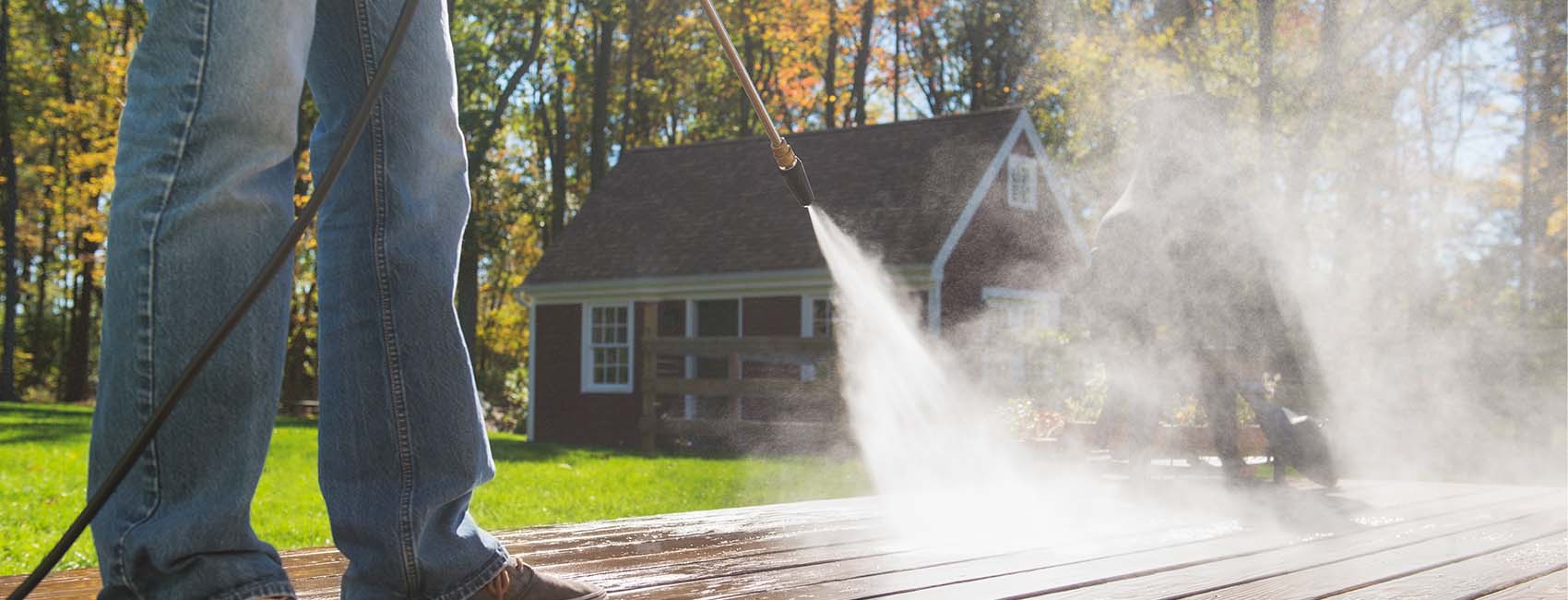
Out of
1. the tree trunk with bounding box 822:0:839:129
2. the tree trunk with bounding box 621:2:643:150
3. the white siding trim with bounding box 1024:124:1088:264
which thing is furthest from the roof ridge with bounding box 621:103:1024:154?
the tree trunk with bounding box 621:2:643:150

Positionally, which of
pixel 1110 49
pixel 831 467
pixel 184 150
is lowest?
pixel 831 467

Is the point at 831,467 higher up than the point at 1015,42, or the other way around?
the point at 1015,42

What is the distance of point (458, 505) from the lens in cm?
164

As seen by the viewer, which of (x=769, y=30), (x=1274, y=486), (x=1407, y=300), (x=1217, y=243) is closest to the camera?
(x=1274, y=486)

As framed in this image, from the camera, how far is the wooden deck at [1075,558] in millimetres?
2080

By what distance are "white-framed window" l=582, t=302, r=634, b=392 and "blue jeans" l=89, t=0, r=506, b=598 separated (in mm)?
16517

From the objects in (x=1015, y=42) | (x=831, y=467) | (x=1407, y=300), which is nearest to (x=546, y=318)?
(x=831, y=467)

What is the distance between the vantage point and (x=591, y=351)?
61.1ft

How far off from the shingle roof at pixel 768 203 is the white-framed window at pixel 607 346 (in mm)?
587

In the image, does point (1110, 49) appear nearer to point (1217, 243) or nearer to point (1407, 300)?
point (1407, 300)

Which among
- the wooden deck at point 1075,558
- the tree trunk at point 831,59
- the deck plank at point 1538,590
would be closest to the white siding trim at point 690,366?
the tree trunk at point 831,59

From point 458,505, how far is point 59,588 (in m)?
0.77

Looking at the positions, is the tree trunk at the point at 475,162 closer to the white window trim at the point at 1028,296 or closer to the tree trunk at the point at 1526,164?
the white window trim at the point at 1028,296

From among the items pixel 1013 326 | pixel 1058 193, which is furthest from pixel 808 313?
pixel 1058 193
